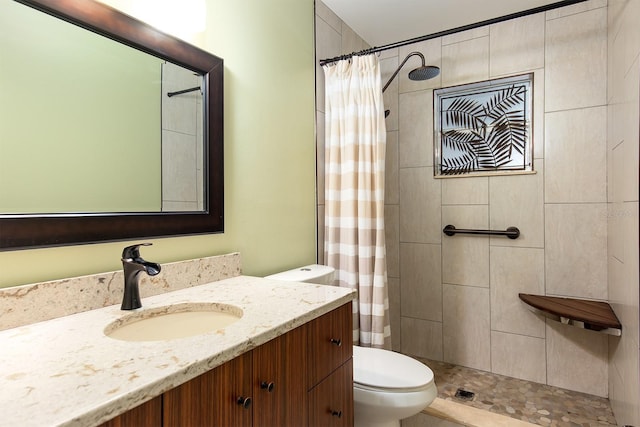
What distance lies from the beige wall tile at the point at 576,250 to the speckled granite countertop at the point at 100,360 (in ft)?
5.93

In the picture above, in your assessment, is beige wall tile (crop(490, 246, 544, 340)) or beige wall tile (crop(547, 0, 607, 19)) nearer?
beige wall tile (crop(547, 0, 607, 19))

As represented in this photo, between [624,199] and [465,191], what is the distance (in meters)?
0.98

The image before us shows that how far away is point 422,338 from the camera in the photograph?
273cm

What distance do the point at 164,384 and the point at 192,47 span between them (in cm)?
123

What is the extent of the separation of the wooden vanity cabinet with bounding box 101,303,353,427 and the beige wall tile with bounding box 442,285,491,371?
1.55m

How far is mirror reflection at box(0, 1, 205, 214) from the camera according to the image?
0.96m

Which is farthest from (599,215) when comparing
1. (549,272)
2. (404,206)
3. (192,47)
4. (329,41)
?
(192,47)

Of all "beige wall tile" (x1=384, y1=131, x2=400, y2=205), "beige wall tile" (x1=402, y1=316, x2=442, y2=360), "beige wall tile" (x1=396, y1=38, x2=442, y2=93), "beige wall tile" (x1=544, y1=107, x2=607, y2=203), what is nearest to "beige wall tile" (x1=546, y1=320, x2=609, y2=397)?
"beige wall tile" (x1=402, y1=316, x2=442, y2=360)

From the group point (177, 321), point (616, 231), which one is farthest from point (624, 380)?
point (177, 321)

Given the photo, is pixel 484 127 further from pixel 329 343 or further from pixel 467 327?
pixel 329 343

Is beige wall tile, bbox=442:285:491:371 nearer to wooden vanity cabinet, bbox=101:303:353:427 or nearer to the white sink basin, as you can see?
wooden vanity cabinet, bbox=101:303:353:427

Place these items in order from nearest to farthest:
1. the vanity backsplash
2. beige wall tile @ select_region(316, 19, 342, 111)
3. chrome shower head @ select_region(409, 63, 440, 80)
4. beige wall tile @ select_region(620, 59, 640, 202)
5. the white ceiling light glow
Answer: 1. the vanity backsplash
2. the white ceiling light glow
3. beige wall tile @ select_region(620, 59, 640, 202)
4. chrome shower head @ select_region(409, 63, 440, 80)
5. beige wall tile @ select_region(316, 19, 342, 111)

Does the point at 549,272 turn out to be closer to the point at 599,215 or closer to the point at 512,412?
the point at 599,215

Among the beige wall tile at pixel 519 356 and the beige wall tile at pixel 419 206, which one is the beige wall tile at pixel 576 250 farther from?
the beige wall tile at pixel 419 206
